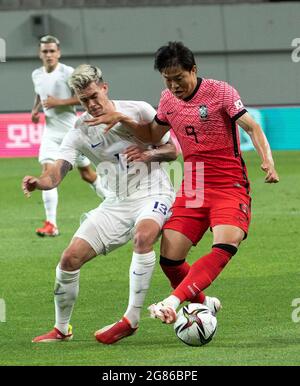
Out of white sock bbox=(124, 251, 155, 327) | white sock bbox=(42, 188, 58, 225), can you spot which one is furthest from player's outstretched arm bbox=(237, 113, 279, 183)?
white sock bbox=(42, 188, 58, 225)

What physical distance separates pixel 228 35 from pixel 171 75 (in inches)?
731

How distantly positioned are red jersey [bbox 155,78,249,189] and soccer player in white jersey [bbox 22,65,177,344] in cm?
28

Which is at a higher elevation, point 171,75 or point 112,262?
point 171,75

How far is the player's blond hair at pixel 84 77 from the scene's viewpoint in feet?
24.8

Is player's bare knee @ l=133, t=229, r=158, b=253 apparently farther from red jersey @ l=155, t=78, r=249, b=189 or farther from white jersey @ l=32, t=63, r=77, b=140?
white jersey @ l=32, t=63, r=77, b=140

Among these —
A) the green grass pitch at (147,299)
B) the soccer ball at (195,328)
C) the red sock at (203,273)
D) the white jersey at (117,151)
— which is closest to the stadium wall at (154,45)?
the green grass pitch at (147,299)

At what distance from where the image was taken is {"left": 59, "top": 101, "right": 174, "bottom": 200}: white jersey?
806 centimetres

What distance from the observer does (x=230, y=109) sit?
7.64 meters

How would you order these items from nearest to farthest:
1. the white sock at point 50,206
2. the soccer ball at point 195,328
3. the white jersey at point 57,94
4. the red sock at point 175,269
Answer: the soccer ball at point 195,328 < the red sock at point 175,269 < the white sock at point 50,206 < the white jersey at point 57,94

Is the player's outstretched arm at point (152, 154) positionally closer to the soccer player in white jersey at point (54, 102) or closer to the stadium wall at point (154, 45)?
the soccer player in white jersey at point (54, 102)

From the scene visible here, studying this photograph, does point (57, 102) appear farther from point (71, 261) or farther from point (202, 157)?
point (71, 261)

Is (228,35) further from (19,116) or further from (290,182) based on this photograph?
(290,182)

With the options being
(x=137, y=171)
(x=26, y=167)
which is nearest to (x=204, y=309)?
(x=137, y=171)

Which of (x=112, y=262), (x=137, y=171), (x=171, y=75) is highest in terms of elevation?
(x=171, y=75)
